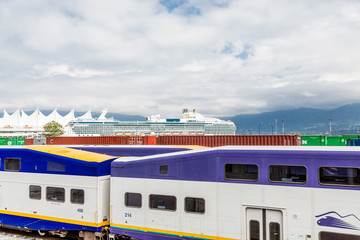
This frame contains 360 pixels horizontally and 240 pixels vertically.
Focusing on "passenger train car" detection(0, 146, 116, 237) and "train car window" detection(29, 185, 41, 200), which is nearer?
"passenger train car" detection(0, 146, 116, 237)

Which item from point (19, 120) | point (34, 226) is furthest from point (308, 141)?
point (19, 120)

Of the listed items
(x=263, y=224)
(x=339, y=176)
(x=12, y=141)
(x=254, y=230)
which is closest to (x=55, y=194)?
(x=254, y=230)

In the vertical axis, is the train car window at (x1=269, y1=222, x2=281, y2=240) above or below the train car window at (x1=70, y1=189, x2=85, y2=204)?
below

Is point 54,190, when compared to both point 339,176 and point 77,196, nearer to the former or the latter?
point 77,196

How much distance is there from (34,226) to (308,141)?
32.8 metres

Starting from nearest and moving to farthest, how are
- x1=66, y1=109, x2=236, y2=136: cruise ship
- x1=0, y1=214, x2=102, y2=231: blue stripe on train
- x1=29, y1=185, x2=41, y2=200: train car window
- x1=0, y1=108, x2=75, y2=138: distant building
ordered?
x1=0, y1=214, x2=102, y2=231: blue stripe on train
x1=29, y1=185, x2=41, y2=200: train car window
x1=66, y1=109, x2=236, y2=136: cruise ship
x1=0, y1=108, x2=75, y2=138: distant building

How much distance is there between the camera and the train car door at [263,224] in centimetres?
840

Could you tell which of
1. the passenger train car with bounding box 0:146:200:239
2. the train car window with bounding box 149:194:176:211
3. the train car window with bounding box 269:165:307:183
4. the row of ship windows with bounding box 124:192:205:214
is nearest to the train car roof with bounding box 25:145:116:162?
the passenger train car with bounding box 0:146:200:239

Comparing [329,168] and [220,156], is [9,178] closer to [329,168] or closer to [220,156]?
[220,156]

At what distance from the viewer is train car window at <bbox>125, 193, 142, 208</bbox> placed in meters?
10.4

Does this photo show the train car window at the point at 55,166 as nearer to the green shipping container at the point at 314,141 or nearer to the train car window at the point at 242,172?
the train car window at the point at 242,172

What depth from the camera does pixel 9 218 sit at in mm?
12875

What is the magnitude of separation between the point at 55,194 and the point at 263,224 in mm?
8575

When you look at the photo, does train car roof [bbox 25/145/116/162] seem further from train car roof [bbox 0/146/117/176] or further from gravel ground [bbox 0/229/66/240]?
gravel ground [bbox 0/229/66/240]
